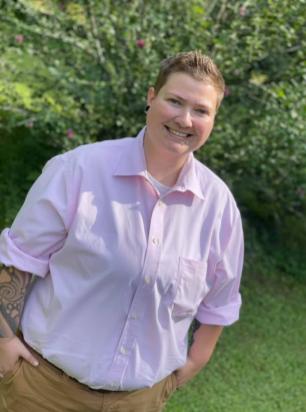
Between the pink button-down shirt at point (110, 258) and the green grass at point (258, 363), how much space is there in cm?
198

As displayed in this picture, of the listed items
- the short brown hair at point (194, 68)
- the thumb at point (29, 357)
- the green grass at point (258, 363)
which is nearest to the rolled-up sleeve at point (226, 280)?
the short brown hair at point (194, 68)

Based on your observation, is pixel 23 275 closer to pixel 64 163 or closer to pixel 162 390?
pixel 64 163

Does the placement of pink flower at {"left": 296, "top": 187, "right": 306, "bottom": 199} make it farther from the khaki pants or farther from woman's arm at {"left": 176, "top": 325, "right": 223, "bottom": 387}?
the khaki pants

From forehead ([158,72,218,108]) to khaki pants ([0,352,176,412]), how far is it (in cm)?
86

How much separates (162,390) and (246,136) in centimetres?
295

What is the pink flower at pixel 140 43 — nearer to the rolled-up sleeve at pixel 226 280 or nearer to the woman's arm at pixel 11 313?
the rolled-up sleeve at pixel 226 280

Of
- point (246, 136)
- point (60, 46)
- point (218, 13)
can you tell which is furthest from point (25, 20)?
point (246, 136)

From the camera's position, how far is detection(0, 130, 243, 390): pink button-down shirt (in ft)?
6.84

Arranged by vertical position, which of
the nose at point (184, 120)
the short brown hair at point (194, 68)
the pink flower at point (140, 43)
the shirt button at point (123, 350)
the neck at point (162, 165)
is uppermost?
the short brown hair at point (194, 68)

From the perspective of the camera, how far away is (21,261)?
7.07 ft

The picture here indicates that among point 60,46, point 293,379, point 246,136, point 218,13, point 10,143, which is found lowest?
point 293,379

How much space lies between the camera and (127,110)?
4910mm

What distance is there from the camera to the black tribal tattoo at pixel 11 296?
2.21 m

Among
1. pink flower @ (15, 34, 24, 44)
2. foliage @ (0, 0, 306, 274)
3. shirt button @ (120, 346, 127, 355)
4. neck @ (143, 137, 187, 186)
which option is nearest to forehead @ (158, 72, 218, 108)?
neck @ (143, 137, 187, 186)
